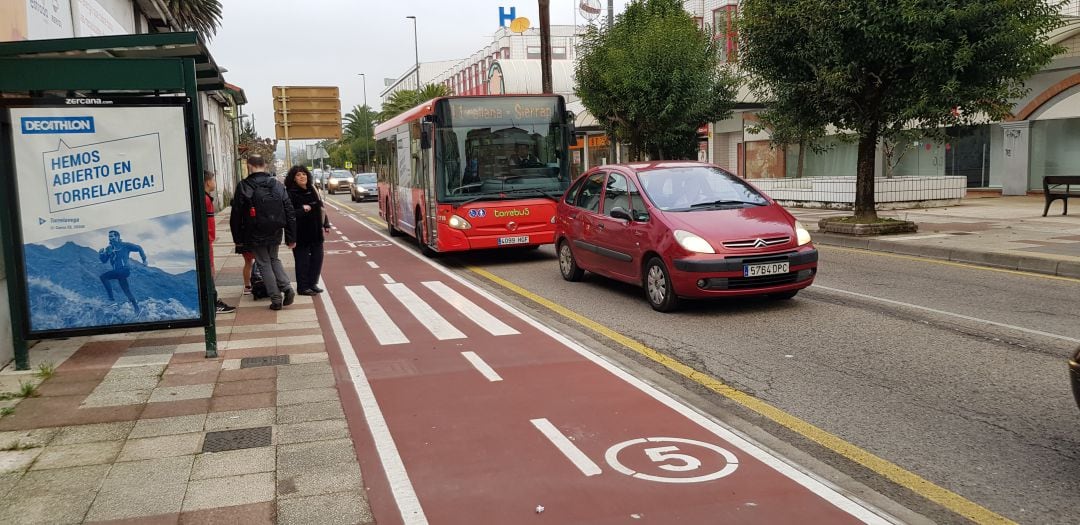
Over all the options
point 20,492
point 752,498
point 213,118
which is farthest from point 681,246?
point 213,118

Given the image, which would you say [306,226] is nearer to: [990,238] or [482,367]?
[482,367]

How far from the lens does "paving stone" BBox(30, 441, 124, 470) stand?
4656mm

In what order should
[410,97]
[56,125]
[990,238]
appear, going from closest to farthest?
[56,125] < [990,238] < [410,97]

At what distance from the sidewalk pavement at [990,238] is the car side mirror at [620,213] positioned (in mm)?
5901

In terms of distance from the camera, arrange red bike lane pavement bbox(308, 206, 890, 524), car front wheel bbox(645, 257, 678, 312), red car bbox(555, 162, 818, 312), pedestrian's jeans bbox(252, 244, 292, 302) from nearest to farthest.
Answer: red bike lane pavement bbox(308, 206, 890, 524) → red car bbox(555, 162, 818, 312) → car front wheel bbox(645, 257, 678, 312) → pedestrian's jeans bbox(252, 244, 292, 302)

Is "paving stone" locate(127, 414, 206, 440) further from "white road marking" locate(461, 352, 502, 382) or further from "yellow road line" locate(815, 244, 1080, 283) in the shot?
"yellow road line" locate(815, 244, 1080, 283)

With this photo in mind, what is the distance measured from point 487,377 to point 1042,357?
431 centimetres

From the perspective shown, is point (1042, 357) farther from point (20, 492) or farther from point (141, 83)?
point (141, 83)

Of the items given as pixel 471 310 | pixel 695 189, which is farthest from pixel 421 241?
pixel 695 189

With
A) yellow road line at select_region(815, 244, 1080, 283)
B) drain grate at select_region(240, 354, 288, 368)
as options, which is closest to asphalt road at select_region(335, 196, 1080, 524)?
yellow road line at select_region(815, 244, 1080, 283)

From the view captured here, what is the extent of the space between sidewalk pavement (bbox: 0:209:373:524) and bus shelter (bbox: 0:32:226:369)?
484mm

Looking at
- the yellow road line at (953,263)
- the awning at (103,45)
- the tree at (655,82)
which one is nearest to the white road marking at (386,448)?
the awning at (103,45)

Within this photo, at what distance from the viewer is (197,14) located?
120 feet

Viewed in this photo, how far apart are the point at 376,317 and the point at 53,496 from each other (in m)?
5.14
